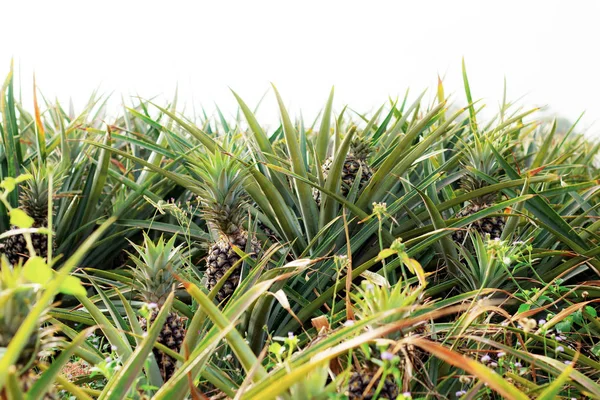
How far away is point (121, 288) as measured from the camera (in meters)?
1.75

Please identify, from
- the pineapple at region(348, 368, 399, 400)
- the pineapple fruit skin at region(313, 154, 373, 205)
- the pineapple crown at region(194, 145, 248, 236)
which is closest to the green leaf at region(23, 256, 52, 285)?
the pineapple at region(348, 368, 399, 400)

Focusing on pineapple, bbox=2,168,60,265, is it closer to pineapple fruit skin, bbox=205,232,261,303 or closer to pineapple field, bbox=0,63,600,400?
pineapple field, bbox=0,63,600,400

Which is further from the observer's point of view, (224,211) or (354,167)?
(354,167)

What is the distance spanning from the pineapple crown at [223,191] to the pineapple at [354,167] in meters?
0.40

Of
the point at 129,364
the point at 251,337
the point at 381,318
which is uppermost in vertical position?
the point at 381,318

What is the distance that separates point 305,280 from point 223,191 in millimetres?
380

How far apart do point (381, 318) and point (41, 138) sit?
1.80 metres

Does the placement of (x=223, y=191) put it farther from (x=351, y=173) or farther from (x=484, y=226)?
(x=484, y=226)

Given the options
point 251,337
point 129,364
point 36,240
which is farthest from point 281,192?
point 129,364

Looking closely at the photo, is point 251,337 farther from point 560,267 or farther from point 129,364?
point 560,267

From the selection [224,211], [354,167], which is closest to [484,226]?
[354,167]

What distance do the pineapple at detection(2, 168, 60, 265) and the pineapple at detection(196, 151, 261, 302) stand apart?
654mm

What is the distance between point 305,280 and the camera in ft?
5.71

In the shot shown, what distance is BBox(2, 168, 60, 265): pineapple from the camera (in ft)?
6.43
